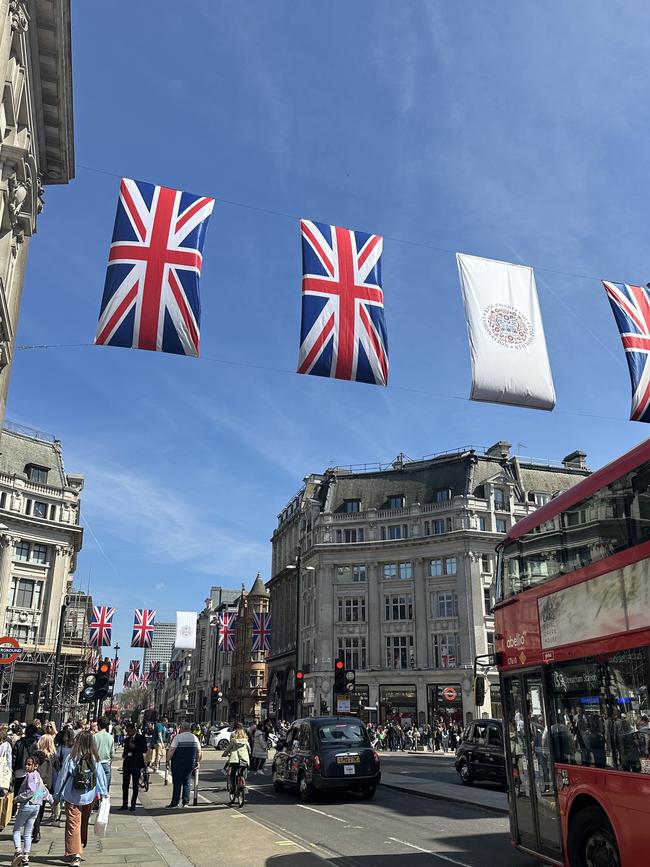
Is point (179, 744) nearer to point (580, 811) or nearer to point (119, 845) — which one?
point (119, 845)

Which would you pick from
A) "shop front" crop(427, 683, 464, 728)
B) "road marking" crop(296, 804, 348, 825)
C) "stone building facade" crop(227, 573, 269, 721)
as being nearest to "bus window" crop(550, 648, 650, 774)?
"road marking" crop(296, 804, 348, 825)

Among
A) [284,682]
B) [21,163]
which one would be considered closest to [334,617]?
[284,682]

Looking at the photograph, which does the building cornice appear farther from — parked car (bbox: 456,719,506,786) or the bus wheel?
parked car (bbox: 456,719,506,786)

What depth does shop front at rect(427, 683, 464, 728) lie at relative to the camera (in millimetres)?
53219

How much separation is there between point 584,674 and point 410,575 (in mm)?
52376

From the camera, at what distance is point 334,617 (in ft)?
198

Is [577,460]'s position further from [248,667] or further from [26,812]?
[26,812]

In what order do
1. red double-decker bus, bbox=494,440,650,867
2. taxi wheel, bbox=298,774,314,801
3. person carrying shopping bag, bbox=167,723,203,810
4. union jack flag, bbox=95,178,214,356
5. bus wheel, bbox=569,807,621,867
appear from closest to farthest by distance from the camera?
red double-decker bus, bbox=494,440,650,867 < bus wheel, bbox=569,807,621,867 < union jack flag, bbox=95,178,214,356 < person carrying shopping bag, bbox=167,723,203,810 < taxi wheel, bbox=298,774,314,801

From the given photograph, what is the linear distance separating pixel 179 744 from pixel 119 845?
4.53 meters

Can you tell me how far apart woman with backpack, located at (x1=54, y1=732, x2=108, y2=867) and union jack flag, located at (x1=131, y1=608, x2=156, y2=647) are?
124 ft

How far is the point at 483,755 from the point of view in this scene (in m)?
21.5

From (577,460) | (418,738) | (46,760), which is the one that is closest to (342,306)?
(46,760)

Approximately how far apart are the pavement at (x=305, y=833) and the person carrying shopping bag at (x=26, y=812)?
0.78 meters

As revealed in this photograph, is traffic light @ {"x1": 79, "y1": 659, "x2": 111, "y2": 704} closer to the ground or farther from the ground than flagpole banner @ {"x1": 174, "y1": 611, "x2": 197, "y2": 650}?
closer to the ground
